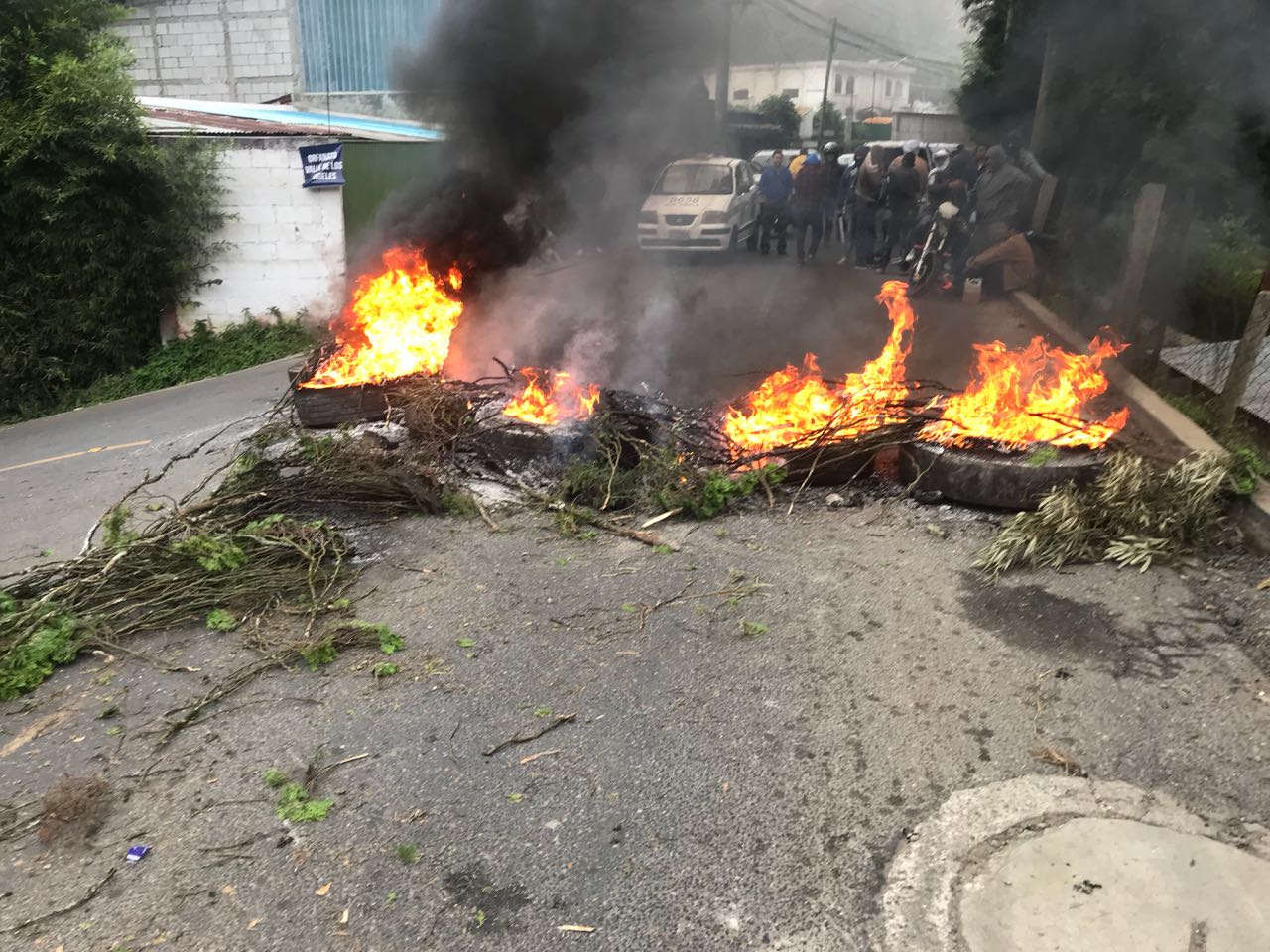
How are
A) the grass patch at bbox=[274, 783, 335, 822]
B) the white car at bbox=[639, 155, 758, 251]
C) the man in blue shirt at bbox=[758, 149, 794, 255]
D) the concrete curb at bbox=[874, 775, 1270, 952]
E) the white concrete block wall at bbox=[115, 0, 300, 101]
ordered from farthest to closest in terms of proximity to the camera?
the white concrete block wall at bbox=[115, 0, 300, 101] < the white car at bbox=[639, 155, 758, 251] < the man in blue shirt at bbox=[758, 149, 794, 255] < the grass patch at bbox=[274, 783, 335, 822] < the concrete curb at bbox=[874, 775, 1270, 952]

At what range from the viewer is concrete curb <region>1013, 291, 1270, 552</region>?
4520 mm

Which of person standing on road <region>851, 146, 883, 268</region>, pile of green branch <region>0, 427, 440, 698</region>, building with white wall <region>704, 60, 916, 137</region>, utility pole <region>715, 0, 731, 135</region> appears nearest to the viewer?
pile of green branch <region>0, 427, 440, 698</region>

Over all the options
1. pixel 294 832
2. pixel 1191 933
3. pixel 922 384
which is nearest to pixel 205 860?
pixel 294 832

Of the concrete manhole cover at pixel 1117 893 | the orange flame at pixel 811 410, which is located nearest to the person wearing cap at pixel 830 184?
the orange flame at pixel 811 410

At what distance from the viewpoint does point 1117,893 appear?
101 inches

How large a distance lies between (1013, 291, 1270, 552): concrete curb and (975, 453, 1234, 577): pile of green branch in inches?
5.1

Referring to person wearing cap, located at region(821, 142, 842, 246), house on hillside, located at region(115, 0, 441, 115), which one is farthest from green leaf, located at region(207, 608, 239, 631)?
house on hillside, located at region(115, 0, 441, 115)

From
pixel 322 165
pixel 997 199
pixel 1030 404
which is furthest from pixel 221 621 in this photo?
pixel 997 199

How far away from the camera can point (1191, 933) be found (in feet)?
7.90

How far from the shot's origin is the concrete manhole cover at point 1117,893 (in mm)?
2416

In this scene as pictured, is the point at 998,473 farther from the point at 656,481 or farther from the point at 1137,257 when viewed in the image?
the point at 1137,257

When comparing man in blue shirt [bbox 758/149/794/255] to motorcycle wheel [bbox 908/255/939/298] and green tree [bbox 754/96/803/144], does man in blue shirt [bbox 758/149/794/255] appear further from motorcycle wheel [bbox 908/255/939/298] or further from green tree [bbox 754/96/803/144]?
green tree [bbox 754/96/803/144]

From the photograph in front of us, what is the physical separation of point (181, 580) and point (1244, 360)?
20.3 feet

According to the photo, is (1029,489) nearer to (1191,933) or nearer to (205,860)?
(1191,933)
